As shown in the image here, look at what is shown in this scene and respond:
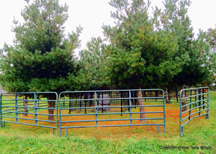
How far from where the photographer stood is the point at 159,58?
8.12 metres

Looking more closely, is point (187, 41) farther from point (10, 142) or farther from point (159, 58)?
point (10, 142)

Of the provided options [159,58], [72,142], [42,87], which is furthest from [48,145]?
[159,58]

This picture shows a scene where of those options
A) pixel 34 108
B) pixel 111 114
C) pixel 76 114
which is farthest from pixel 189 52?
pixel 34 108

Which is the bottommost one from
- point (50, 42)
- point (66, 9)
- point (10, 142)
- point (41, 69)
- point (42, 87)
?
point (10, 142)

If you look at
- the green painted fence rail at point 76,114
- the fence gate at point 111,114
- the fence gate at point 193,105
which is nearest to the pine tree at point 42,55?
the green painted fence rail at point 76,114

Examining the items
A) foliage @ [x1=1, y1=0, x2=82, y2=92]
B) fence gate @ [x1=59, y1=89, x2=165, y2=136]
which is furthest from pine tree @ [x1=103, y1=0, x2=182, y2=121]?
foliage @ [x1=1, y1=0, x2=82, y2=92]

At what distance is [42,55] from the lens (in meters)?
8.30

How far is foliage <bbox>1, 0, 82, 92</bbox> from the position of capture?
793cm

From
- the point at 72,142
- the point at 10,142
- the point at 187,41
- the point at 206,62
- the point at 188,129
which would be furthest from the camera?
the point at 187,41

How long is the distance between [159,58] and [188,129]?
143 inches

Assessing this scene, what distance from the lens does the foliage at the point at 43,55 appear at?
26.0 feet

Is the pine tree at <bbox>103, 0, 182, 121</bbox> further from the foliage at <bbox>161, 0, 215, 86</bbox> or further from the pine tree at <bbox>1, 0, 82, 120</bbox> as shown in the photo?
the pine tree at <bbox>1, 0, 82, 120</bbox>

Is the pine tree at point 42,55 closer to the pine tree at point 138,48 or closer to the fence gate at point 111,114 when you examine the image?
the fence gate at point 111,114

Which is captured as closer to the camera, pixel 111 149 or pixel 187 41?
pixel 111 149
